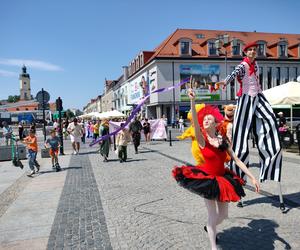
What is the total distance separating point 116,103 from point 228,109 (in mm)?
70737

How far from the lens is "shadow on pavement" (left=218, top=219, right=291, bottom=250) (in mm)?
3734

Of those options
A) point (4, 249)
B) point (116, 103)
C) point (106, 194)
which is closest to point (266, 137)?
point (106, 194)

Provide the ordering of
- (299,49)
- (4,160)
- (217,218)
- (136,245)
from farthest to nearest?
1. (299,49)
2. (4,160)
3. (136,245)
4. (217,218)

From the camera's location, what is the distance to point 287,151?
12391 mm

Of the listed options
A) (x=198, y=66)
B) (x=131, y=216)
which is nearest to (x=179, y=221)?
(x=131, y=216)

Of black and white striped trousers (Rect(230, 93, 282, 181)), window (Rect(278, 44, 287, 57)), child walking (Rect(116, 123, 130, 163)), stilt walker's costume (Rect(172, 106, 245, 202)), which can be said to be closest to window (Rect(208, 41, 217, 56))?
window (Rect(278, 44, 287, 57))

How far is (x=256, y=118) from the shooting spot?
496cm

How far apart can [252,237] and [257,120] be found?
1.84 meters

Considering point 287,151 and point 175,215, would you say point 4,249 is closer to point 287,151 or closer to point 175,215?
point 175,215

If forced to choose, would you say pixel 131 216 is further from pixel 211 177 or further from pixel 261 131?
pixel 261 131

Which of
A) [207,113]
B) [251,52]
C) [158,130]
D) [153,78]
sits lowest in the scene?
[158,130]

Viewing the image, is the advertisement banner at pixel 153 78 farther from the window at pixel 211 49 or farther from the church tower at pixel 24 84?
the church tower at pixel 24 84

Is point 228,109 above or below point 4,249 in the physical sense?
above

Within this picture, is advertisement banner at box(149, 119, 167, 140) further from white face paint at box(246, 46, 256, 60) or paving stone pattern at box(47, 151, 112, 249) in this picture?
white face paint at box(246, 46, 256, 60)
